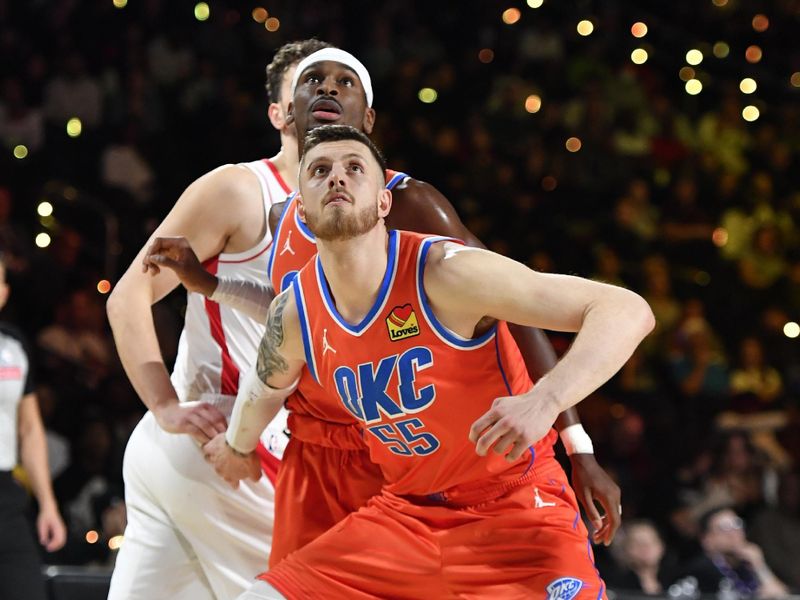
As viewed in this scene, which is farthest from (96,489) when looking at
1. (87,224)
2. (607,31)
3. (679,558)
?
(607,31)

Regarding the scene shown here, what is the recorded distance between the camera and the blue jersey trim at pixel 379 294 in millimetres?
3213

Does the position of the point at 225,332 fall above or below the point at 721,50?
above

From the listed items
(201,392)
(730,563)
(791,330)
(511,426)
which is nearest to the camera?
(511,426)

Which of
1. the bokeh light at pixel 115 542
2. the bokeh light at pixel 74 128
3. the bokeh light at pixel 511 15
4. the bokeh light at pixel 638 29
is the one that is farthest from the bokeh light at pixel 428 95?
the bokeh light at pixel 115 542

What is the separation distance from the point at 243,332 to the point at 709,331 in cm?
583

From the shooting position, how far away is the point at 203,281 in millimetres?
3689

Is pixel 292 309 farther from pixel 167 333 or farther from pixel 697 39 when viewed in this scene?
pixel 697 39

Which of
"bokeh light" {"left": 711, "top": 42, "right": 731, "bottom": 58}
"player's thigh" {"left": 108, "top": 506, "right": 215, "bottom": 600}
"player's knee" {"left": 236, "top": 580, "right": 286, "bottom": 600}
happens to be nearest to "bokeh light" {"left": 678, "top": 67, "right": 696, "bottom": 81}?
"bokeh light" {"left": 711, "top": 42, "right": 731, "bottom": 58}

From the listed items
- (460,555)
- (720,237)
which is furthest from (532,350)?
(720,237)

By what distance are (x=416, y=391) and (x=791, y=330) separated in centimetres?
680

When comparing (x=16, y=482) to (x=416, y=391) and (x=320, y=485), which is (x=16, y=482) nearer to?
(x=320, y=485)

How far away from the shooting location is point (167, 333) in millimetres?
8141

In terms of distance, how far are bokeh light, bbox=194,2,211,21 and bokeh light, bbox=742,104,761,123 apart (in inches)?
180

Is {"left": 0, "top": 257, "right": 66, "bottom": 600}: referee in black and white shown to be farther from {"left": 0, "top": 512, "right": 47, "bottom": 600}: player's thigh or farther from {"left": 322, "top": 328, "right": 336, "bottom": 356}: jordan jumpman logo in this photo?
{"left": 322, "top": 328, "right": 336, "bottom": 356}: jordan jumpman logo
